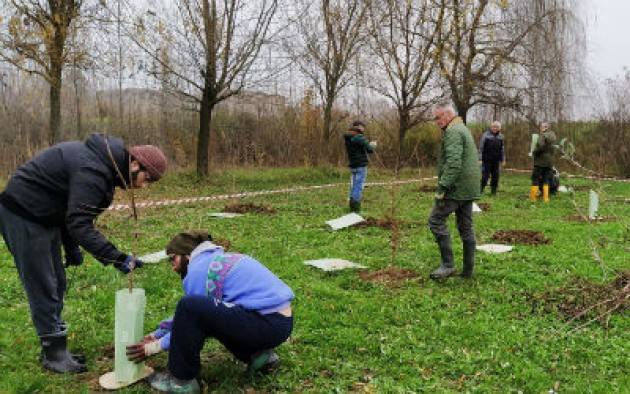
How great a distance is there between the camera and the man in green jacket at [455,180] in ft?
19.6

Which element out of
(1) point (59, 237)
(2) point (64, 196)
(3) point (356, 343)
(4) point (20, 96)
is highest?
(4) point (20, 96)

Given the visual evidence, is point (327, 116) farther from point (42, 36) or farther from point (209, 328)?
point (209, 328)

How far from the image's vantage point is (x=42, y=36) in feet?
40.7

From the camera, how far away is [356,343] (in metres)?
4.50

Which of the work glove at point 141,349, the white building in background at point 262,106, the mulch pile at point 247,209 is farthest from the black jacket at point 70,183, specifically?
the white building in background at point 262,106

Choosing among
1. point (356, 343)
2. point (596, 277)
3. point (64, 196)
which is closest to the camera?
point (64, 196)

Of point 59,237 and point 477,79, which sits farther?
point 477,79

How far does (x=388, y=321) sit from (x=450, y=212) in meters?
1.68

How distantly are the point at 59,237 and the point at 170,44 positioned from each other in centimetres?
1232

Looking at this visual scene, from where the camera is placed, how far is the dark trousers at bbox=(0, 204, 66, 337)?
371 cm

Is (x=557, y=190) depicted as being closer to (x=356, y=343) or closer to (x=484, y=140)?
(x=484, y=140)

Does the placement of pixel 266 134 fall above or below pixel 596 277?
above

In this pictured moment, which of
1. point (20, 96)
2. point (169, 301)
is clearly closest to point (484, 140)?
point (169, 301)

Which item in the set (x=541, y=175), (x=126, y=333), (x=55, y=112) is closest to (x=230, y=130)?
(x=55, y=112)
